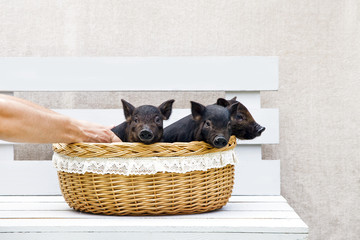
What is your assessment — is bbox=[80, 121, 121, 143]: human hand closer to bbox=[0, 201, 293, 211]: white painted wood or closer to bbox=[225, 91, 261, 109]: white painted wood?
bbox=[0, 201, 293, 211]: white painted wood

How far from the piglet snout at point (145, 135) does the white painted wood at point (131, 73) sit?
0.57 meters

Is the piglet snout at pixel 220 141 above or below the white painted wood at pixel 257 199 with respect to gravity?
above

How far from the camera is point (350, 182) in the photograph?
180 centimetres

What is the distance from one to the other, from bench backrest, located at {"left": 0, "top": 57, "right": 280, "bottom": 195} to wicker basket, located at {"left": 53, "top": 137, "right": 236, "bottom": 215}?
18.1 inches

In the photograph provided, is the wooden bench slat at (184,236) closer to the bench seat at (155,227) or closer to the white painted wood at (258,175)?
the bench seat at (155,227)

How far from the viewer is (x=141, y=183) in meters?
1.19

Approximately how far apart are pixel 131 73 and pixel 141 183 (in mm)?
611

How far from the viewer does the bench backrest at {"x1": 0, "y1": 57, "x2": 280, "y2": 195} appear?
1692mm

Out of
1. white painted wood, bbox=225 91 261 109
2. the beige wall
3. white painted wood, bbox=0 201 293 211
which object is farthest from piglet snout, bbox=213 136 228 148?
the beige wall

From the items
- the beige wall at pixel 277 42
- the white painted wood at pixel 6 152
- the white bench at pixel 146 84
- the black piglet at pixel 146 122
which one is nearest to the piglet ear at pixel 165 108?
the black piglet at pixel 146 122

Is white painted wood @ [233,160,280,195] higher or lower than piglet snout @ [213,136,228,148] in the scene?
lower

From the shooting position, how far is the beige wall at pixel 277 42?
5.87 ft

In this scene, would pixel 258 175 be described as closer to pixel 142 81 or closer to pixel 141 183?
pixel 142 81

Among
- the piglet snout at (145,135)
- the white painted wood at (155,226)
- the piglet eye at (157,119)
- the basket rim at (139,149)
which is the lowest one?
the white painted wood at (155,226)
